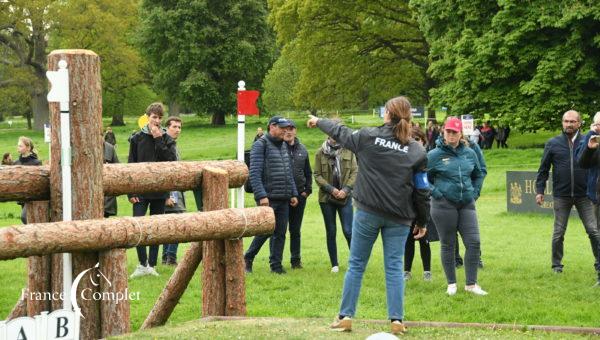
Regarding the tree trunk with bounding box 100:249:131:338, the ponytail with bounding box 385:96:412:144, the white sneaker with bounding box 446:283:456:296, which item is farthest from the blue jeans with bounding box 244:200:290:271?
the ponytail with bounding box 385:96:412:144

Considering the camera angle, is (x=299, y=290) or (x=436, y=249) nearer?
(x=299, y=290)

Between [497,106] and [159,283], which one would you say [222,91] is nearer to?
[497,106]

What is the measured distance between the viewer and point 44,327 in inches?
290

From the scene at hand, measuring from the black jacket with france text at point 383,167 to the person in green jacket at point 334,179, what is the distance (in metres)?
Answer: 4.74

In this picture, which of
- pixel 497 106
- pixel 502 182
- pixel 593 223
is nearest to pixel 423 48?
pixel 497 106

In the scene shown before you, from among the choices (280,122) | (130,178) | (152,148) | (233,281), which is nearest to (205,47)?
(280,122)

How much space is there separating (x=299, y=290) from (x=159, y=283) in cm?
167

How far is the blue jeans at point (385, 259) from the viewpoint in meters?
8.18

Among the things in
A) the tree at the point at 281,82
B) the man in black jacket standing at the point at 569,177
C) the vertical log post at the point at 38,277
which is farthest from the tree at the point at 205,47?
the vertical log post at the point at 38,277

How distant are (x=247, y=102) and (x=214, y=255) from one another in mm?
5091

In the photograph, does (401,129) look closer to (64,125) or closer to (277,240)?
(64,125)

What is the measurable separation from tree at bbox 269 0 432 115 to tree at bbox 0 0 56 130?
18.2 meters

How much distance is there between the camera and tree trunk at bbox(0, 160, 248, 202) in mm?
7949

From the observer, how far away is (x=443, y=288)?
11.3m
